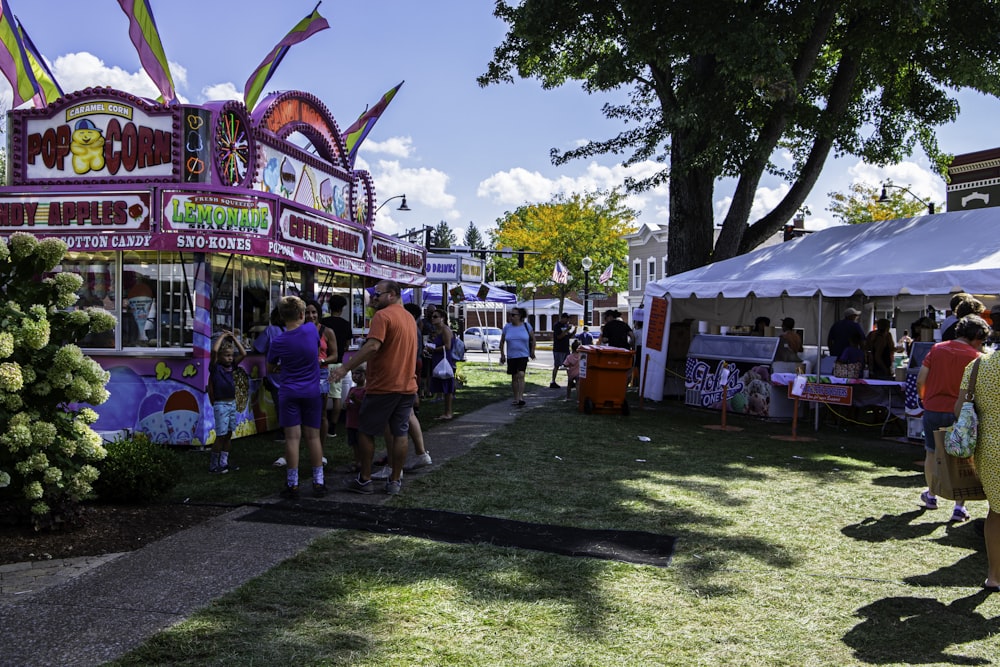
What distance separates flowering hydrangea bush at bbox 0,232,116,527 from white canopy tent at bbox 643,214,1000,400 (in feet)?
33.0

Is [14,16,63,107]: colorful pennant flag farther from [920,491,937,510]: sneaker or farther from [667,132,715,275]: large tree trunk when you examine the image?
[667,132,715,275]: large tree trunk

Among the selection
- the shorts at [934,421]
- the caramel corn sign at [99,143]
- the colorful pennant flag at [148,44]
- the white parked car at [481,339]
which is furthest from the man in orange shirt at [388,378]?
the white parked car at [481,339]

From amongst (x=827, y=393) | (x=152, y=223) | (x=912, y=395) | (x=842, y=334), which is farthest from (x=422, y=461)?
(x=842, y=334)

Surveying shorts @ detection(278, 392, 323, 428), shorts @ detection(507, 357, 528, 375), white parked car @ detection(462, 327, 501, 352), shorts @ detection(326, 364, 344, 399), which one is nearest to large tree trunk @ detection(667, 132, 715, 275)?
shorts @ detection(507, 357, 528, 375)

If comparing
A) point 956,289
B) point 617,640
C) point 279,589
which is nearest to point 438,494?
point 279,589

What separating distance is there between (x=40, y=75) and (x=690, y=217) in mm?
12152

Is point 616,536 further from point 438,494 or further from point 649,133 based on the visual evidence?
point 649,133

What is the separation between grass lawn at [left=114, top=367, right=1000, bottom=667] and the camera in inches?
155

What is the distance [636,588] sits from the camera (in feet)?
16.0

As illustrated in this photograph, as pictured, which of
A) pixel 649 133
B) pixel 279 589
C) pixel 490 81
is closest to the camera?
pixel 279 589

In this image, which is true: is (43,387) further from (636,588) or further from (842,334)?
(842,334)

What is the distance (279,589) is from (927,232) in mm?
12049

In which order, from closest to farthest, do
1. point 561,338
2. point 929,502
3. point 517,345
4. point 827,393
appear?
1. point 929,502
2. point 827,393
3. point 517,345
4. point 561,338

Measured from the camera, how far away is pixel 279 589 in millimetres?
4625
